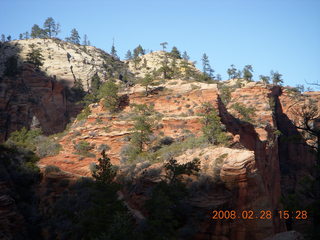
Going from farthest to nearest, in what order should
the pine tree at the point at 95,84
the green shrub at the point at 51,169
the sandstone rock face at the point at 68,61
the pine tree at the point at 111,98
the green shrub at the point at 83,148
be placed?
the sandstone rock face at the point at 68,61 → the pine tree at the point at 95,84 → the pine tree at the point at 111,98 → the green shrub at the point at 83,148 → the green shrub at the point at 51,169

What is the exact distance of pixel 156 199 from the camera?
1742 centimetres

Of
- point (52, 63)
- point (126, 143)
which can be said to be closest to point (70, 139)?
point (126, 143)

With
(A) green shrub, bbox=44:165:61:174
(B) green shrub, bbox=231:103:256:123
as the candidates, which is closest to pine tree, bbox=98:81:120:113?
(A) green shrub, bbox=44:165:61:174

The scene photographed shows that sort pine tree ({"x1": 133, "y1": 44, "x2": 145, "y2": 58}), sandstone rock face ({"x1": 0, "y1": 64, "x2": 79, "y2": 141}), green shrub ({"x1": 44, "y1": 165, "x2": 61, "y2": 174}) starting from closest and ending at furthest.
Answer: green shrub ({"x1": 44, "y1": 165, "x2": 61, "y2": 174}) < sandstone rock face ({"x1": 0, "y1": 64, "x2": 79, "y2": 141}) < pine tree ({"x1": 133, "y1": 44, "x2": 145, "y2": 58})

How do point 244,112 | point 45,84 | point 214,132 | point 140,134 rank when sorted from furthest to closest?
1. point 45,84
2. point 244,112
3. point 140,134
4. point 214,132

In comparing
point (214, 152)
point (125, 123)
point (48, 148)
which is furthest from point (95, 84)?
point (214, 152)

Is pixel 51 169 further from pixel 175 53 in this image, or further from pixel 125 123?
pixel 175 53

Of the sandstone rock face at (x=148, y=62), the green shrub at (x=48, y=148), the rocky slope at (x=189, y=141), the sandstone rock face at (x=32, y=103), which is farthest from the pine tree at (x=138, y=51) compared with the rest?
the green shrub at (x=48, y=148)

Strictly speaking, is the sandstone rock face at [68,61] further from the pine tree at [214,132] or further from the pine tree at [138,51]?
the pine tree at [214,132]

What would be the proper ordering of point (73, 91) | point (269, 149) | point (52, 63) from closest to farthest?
point (269, 149) < point (73, 91) < point (52, 63)

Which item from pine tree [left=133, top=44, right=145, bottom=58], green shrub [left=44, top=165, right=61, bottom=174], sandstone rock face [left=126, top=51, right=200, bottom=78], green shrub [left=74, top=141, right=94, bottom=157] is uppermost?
pine tree [left=133, top=44, right=145, bottom=58]

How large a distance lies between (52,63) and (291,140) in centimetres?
7915

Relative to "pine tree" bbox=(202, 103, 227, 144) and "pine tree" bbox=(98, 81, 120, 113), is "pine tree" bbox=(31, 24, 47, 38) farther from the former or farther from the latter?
"pine tree" bbox=(202, 103, 227, 144)

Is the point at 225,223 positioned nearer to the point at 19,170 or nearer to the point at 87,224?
the point at 87,224
